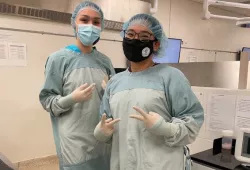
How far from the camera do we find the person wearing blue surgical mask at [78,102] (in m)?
1.61

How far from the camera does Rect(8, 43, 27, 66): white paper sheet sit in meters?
2.87

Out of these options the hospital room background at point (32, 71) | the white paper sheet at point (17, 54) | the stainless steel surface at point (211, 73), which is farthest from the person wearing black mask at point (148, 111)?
the white paper sheet at point (17, 54)

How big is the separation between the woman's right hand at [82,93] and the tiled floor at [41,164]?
1906mm

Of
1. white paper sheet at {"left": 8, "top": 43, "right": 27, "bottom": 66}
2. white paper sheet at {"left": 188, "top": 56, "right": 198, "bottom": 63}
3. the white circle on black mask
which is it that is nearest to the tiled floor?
white paper sheet at {"left": 8, "top": 43, "right": 27, "bottom": 66}

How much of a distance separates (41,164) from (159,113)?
2.35 meters

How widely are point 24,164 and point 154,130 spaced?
238 centimetres

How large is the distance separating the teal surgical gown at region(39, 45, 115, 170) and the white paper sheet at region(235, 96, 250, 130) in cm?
100

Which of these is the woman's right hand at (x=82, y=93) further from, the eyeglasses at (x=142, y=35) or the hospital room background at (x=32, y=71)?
the hospital room background at (x=32, y=71)

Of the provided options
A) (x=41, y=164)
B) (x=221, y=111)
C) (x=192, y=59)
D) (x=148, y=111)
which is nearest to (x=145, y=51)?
(x=148, y=111)

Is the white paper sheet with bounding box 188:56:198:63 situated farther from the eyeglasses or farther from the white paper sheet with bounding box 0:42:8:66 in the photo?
the eyeglasses

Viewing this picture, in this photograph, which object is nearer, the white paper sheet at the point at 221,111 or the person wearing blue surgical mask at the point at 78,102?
the person wearing blue surgical mask at the point at 78,102

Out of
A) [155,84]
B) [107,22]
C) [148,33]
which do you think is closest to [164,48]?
[148,33]

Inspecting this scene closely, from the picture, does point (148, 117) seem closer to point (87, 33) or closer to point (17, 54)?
point (87, 33)

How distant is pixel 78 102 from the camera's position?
5.11 feet
